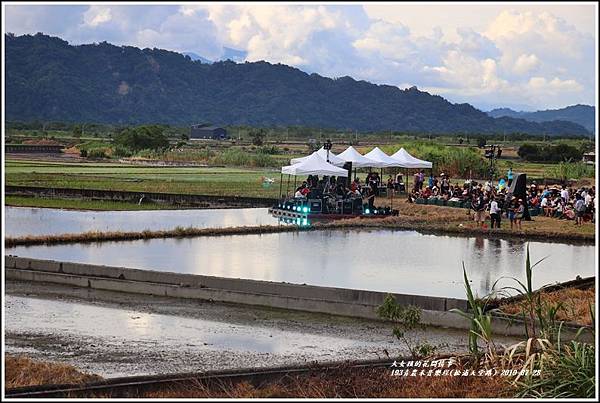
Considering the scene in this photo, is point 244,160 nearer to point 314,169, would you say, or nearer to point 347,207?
point 347,207

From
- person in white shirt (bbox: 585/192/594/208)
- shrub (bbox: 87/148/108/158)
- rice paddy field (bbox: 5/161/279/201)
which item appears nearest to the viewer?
person in white shirt (bbox: 585/192/594/208)

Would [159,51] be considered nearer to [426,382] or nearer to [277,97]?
[277,97]

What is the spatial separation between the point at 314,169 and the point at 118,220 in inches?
228

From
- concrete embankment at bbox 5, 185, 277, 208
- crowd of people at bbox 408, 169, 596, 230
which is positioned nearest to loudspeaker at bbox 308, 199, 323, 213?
concrete embankment at bbox 5, 185, 277, 208

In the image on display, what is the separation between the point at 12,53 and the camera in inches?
6097

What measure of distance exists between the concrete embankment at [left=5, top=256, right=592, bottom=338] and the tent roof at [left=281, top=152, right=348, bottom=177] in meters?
12.2

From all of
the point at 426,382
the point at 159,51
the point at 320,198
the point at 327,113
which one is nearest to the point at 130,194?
the point at 320,198

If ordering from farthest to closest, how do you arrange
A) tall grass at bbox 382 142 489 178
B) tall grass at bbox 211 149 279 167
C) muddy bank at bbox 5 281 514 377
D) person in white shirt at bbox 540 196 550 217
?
tall grass at bbox 211 149 279 167, tall grass at bbox 382 142 489 178, person in white shirt at bbox 540 196 550 217, muddy bank at bbox 5 281 514 377

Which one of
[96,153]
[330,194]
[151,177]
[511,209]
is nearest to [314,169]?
[330,194]

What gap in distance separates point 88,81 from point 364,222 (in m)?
146

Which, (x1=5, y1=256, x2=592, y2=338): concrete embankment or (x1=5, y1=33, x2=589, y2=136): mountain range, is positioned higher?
(x1=5, y1=33, x2=589, y2=136): mountain range

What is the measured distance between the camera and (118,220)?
27.7 m

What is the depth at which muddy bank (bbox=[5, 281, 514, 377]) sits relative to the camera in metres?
11.6

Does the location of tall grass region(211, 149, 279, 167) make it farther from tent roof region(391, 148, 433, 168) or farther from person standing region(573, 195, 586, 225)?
person standing region(573, 195, 586, 225)
